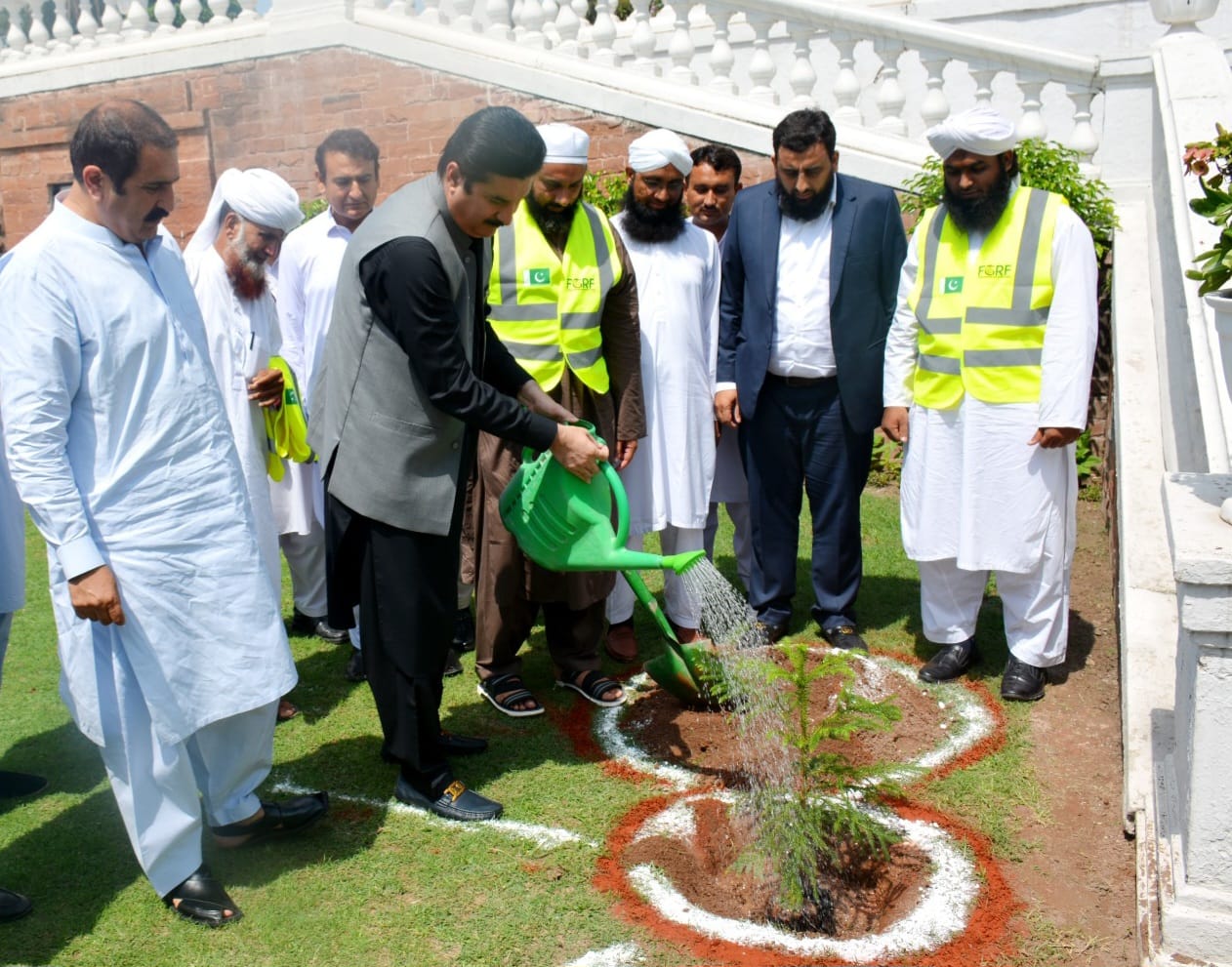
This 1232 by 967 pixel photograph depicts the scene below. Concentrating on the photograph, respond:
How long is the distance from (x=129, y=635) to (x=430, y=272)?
1435 millimetres

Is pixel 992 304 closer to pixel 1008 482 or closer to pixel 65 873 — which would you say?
pixel 1008 482

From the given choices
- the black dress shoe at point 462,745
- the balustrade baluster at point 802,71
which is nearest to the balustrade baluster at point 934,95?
the balustrade baluster at point 802,71

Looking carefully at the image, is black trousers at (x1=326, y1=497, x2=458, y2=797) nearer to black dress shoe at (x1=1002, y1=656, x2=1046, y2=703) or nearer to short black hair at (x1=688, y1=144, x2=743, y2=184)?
black dress shoe at (x1=1002, y1=656, x2=1046, y2=703)

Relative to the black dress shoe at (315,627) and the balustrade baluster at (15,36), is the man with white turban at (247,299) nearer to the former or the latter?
the black dress shoe at (315,627)

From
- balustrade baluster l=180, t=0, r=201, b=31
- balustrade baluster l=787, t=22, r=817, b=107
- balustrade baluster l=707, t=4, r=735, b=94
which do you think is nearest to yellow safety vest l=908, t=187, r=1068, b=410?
balustrade baluster l=787, t=22, r=817, b=107

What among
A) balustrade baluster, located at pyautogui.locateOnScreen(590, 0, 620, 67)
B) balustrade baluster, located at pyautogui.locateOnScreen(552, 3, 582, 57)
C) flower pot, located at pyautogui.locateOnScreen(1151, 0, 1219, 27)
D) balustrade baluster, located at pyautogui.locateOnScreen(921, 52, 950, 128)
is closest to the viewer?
flower pot, located at pyautogui.locateOnScreen(1151, 0, 1219, 27)

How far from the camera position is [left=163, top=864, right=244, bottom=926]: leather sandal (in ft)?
12.2

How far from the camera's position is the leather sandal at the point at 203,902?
12.2ft

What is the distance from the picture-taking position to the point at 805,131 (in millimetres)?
5414

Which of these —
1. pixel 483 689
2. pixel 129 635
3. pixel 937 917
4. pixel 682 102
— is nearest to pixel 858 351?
pixel 483 689

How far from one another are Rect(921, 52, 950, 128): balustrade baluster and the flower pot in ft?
4.59

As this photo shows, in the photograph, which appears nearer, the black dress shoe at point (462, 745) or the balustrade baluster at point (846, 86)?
the black dress shoe at point (462, 745)

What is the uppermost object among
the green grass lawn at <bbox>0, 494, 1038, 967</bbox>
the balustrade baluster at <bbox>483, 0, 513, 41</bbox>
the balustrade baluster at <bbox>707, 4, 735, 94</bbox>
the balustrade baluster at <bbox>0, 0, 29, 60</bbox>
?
the balustrade baluster at <bbox>0, 0, 29, 60</bbox>

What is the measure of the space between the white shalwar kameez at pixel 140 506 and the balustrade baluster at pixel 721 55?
20.5 feet
